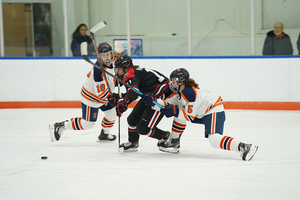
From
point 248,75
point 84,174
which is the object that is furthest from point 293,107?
point 84,174

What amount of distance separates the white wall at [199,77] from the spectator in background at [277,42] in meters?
0.21

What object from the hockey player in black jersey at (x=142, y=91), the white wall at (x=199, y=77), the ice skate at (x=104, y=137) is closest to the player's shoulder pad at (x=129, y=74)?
the hockey player in black jersey at (x=142, y=91)

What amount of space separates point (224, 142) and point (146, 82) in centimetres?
85

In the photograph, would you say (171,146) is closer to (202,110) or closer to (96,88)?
(202,110)

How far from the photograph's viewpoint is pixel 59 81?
682 cm

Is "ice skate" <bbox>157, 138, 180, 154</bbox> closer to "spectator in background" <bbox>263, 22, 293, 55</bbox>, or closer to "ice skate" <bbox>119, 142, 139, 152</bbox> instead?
"ice skate" <bbox>119, 142, 139, 152</bbox>

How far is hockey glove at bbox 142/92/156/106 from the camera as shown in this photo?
10.4 feet

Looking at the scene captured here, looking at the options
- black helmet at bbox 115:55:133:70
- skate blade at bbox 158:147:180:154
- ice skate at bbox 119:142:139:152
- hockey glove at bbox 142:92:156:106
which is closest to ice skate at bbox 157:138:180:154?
skate blade at bbox 158:147:180:154

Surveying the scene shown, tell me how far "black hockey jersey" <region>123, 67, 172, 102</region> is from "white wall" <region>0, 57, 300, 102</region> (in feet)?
10.5

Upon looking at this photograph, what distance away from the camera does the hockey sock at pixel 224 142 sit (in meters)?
3.03

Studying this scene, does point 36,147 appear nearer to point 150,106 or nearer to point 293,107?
point 150,106

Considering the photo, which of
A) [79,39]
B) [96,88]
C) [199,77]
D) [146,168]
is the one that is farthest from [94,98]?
[79,39]

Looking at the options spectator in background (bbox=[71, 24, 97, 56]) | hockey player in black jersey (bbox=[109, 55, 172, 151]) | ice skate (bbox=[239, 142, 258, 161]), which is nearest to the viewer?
ice skate (bbox=[239, 142, 258, 161])

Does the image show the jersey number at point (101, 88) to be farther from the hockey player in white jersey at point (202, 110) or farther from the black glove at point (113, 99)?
the hockey player in white jersey at point (202, 110)
